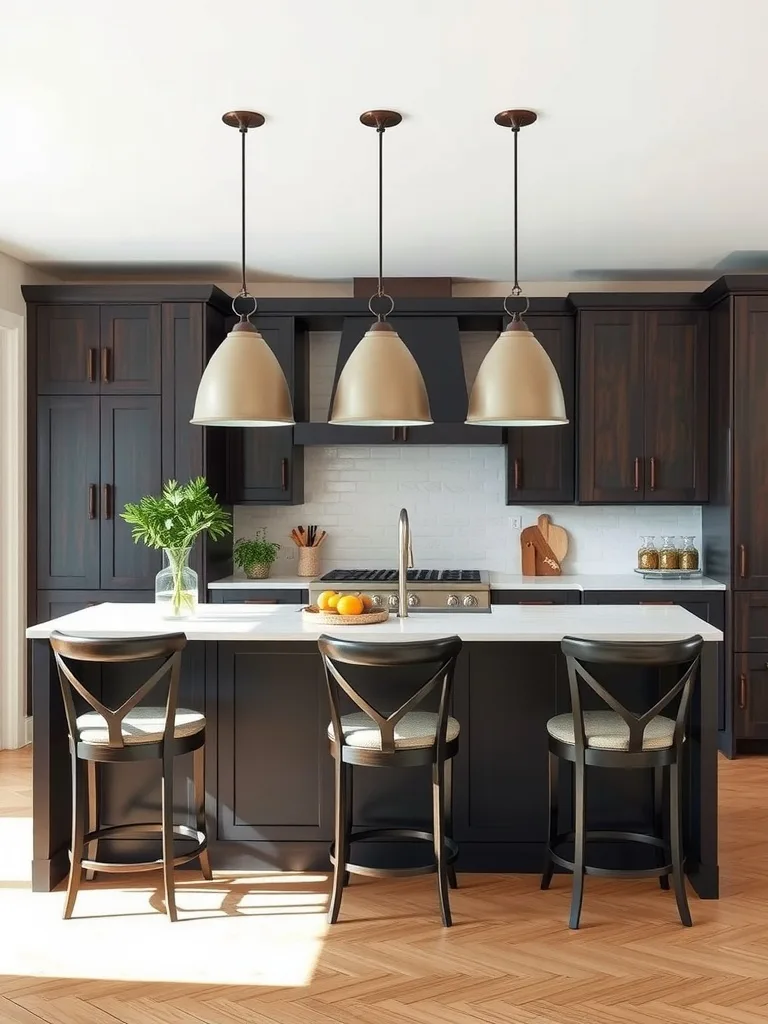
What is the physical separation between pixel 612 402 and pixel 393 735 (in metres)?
3.33

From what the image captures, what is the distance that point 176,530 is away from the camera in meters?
3.90

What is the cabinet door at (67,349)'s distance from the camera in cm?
582

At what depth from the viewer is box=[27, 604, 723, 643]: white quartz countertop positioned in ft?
11.5

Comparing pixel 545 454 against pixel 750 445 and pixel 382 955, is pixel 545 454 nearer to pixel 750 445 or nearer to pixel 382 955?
pixel 750 445

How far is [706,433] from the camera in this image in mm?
5926

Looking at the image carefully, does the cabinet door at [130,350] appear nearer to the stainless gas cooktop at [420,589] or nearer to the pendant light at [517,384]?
the stainless gas cooktop at [420,589]

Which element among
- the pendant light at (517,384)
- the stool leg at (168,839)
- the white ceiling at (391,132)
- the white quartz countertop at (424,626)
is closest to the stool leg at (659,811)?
the white quartz countertop at (424,626)

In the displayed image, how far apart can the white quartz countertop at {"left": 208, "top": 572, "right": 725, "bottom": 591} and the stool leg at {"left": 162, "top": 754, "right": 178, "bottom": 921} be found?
249 centimetres

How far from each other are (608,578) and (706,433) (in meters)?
1.04

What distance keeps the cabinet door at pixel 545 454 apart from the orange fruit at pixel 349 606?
2471 millimetres

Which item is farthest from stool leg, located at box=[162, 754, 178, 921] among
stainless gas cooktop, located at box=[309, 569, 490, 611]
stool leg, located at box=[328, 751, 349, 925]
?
stainless gas cooktop, located at box=[309, 569, 490, 611]

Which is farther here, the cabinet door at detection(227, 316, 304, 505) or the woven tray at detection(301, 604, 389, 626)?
the cabinet door at detection(227, 316, 304, 505)

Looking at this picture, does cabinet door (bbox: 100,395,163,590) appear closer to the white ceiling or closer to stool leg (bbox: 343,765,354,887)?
the white ceiling

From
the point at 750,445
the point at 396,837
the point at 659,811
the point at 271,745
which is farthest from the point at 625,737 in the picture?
the point at 750,445
